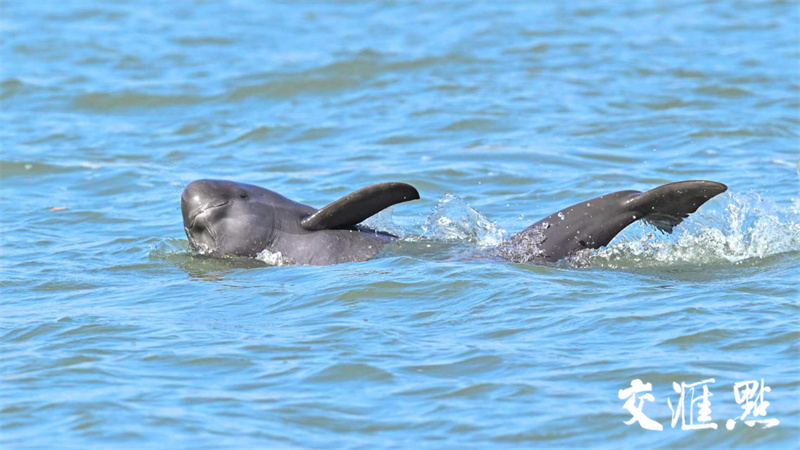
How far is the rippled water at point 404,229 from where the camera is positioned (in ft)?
19.3

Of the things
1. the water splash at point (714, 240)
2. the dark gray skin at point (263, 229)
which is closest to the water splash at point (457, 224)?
the dark gray skin at point (263, 229)

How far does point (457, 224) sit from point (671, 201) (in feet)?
6.53

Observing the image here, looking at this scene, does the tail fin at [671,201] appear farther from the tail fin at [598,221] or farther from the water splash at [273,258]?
the water splash at [273,258]

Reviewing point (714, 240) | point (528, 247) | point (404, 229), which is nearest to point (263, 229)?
point (404, 229)

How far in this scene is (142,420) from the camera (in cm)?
578

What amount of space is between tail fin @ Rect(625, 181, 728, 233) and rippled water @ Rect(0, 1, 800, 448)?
382 mm

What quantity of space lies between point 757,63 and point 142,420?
43.9 feet

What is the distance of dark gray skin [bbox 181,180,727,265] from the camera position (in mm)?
8141

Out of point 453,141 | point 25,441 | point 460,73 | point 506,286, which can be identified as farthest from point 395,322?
point 460,73

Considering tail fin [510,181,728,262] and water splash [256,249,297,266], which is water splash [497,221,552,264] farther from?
water splash [256,249,297,266]

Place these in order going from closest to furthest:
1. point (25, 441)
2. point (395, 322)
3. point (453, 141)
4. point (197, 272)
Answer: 1. point (25, 441)
2. point (395, 322)
3. point (197, 272)
4. point (453, 141)

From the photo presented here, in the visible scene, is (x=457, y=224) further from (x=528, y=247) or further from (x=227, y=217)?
(x=227, y=217)

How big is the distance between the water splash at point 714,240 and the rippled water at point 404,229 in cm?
3

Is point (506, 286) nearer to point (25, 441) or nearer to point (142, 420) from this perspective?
point (142, 420)
